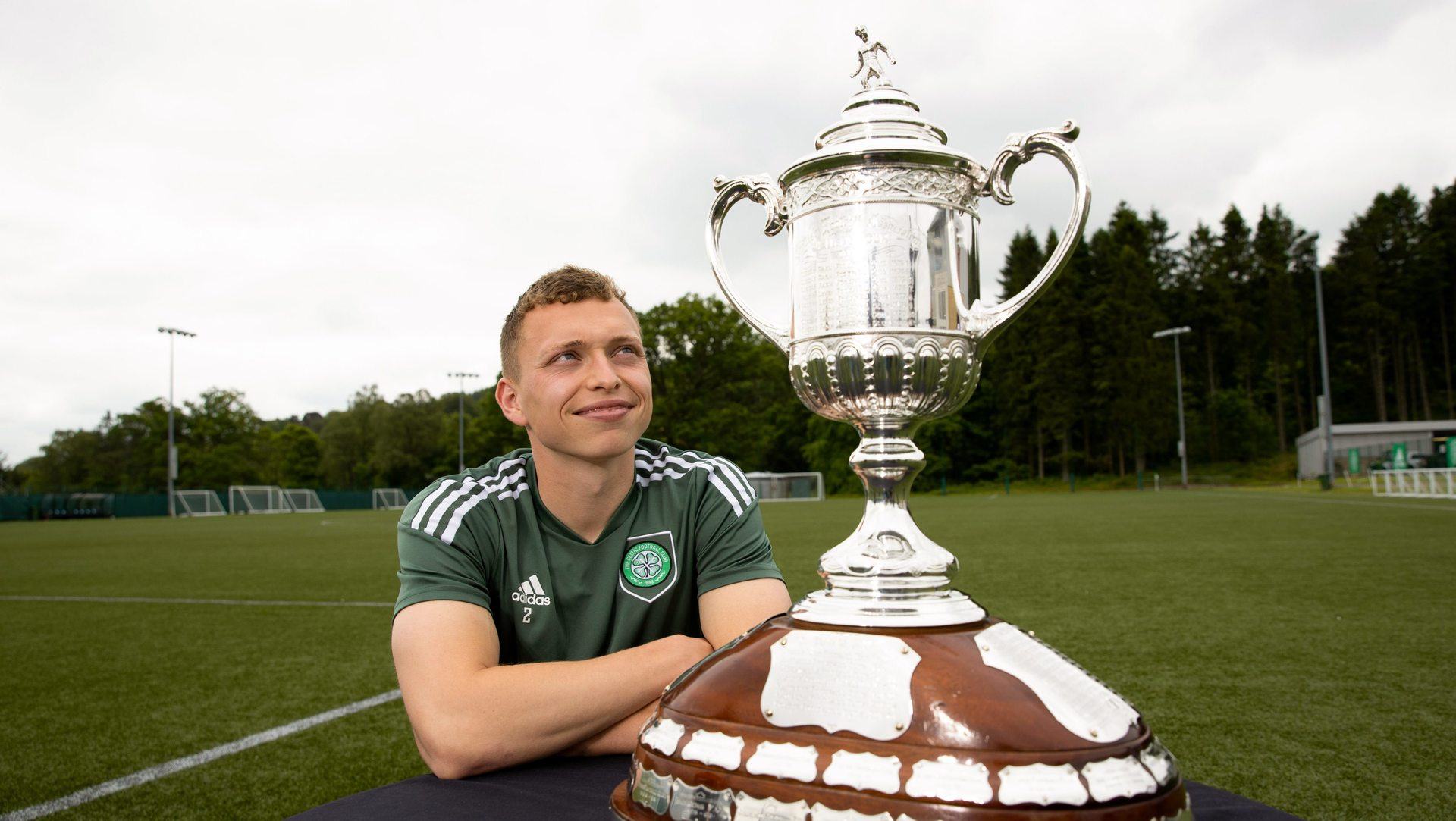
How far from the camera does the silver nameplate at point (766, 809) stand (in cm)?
78

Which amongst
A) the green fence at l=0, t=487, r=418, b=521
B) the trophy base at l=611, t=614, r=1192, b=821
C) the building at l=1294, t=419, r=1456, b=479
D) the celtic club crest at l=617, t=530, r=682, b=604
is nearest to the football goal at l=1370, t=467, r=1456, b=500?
the building at l=1294, t=419, r=1456, b=479

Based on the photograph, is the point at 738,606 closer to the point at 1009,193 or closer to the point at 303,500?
the point at 1009,193

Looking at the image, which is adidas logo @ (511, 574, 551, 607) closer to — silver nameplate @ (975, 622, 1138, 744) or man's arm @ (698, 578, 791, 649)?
man's arm @ (698, 578, 791, 649)

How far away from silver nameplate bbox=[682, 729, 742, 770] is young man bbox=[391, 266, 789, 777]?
1.96 feet

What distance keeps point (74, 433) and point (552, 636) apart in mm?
83287

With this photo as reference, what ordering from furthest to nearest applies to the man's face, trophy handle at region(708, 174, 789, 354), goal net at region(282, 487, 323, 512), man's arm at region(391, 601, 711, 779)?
1. goal net at region(282, 487, 323, 512)
2. the man's face
3. man's arm at region(391, 601, 711, 779)
4. trophy handle at region(708, 174, 789, 354)

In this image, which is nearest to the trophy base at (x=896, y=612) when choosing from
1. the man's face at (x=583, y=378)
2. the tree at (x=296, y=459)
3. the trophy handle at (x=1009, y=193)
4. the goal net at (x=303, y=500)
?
the trophy handle at (x=1009, y=193)

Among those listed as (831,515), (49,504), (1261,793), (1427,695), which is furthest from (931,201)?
(49,504)

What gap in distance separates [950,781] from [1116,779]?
0.46ft

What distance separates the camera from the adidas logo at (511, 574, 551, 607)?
191 cm

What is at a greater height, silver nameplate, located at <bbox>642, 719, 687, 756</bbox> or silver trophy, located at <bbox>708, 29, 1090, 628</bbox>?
silver trophy, located at <bbox>708, 29, 1090, 628</bbox>

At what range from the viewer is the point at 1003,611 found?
20.7ft

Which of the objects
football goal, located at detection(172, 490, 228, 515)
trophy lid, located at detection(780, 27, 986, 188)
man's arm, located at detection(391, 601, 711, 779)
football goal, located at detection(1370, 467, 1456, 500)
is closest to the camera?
trophy lid, located at detection(780, 27, 986, 188)

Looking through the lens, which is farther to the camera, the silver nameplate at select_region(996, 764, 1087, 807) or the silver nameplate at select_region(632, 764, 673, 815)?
the silver nameplate at select_region(632, 764, 673, 815)
